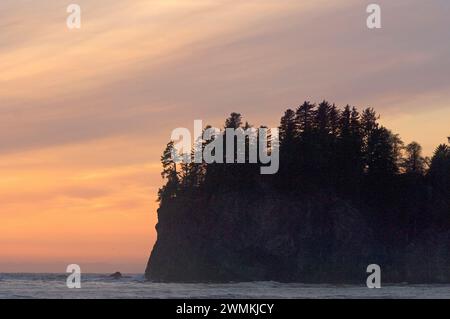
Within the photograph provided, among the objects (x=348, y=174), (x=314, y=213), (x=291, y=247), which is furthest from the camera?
(x=348, y=174)

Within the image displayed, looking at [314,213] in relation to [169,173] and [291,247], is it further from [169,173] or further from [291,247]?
[169,173]

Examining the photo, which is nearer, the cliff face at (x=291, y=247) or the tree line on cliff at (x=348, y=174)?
the cliff face at (x=291, y=247)

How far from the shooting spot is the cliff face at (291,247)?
122 meters

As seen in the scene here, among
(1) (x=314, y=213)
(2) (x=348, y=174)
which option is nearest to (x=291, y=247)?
(1) (x=314, y=213)

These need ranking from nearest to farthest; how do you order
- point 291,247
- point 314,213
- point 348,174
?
point 291,247 < point 314,213 < point 348,174

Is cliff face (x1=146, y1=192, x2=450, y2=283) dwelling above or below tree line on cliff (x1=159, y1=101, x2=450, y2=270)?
below

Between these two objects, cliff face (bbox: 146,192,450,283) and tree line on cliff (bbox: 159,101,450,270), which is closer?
cliff face (bbox: 146,192,450,283)

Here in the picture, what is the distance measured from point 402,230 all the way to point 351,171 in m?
12.8

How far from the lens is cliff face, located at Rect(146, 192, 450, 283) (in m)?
122

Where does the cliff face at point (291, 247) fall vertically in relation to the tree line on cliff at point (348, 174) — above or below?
below

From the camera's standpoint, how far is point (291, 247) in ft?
405
